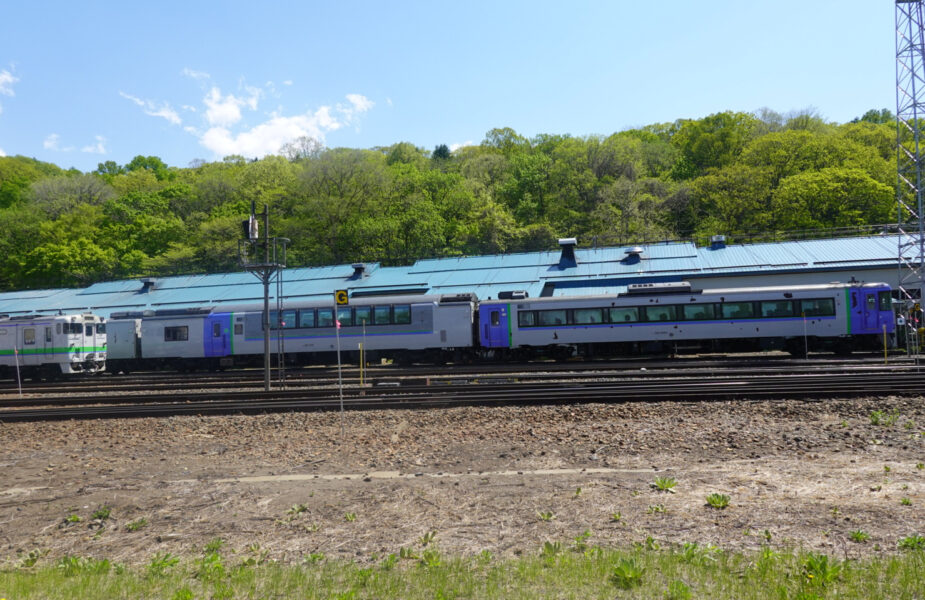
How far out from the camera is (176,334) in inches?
1226

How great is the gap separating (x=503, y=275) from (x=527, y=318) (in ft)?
44.6

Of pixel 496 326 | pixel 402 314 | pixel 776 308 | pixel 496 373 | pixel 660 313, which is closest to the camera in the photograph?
pixel 496 373

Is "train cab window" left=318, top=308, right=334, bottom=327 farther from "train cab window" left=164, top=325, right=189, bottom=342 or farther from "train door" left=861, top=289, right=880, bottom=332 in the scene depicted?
"train door" left=861, top=289, right=880, bottom=332

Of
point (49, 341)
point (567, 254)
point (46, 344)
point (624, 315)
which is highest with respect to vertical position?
point (567, 254)

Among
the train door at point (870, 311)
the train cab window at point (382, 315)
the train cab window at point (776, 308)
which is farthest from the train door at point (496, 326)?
the train door at point (870, 311)

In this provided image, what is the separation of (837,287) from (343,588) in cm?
2653

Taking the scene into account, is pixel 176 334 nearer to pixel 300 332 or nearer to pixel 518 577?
pixel 300 332

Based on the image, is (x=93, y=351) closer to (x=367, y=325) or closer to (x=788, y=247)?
(x=367, y=325)

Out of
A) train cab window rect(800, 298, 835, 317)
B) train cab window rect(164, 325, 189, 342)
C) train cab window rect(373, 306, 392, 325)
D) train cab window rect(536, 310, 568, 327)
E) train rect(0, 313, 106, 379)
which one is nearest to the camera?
train cab window rect(800, 298, 835, 317)

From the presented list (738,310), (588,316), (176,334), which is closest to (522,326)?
(588,316)

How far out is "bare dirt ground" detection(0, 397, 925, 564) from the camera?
6395 mm

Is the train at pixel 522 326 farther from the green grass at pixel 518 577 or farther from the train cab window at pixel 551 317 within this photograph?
the green grass at pixel 518 577

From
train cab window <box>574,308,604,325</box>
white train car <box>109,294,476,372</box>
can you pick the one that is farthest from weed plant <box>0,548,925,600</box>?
train cab window <box>574,308,604,325</box>

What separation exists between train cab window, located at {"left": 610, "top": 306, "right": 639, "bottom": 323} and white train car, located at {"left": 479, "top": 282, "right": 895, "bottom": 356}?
1.7 inches
